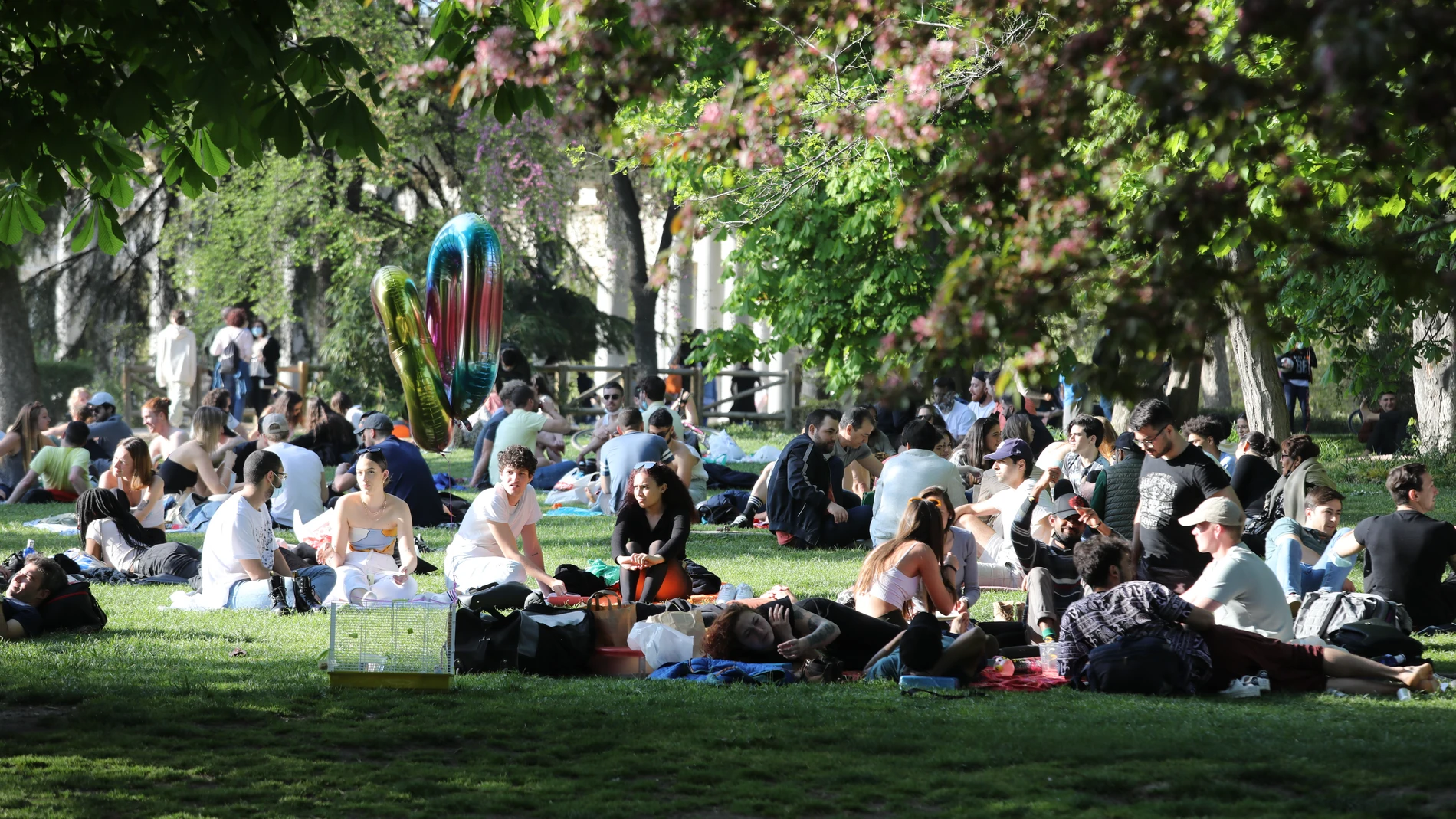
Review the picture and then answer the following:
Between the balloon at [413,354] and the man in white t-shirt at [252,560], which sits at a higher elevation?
the balloon at [413,354]

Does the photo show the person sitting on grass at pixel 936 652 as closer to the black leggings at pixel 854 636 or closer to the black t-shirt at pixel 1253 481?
the black leggings at pixel 854 636

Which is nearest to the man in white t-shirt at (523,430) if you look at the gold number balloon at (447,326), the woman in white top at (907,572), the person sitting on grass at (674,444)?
the gold number balloon at (447,326)

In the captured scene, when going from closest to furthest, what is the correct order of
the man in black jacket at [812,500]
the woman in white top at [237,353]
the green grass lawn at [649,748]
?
the green grass lawn at [649,748]
the man in black jacket at [812,500]
the woman in white top at [237,353]

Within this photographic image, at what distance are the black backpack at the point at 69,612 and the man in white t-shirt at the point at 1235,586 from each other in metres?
6.21

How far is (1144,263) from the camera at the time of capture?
4617 millimetres

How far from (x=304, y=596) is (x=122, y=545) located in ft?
7.45

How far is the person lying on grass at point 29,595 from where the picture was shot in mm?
8648

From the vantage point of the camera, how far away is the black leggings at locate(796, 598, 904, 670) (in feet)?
27.1

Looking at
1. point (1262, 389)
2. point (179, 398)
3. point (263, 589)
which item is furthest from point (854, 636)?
point (179, 398)

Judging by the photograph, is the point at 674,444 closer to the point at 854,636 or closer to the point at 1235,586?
the point at 854,636

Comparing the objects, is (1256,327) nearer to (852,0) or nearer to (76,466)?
(852,0)

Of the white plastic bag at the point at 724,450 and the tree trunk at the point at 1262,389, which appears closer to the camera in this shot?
the tree trunk at the point at 1262,389

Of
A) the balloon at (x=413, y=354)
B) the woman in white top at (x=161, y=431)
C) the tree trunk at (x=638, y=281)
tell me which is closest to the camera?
the balloon at (x=413, y=354)

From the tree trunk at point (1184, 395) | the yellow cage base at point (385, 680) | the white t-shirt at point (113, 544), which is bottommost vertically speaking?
the yellow cage base at point (385, 680)
